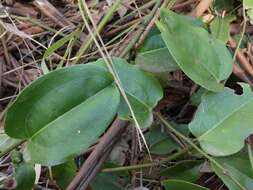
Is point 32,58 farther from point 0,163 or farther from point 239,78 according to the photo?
point 239,78

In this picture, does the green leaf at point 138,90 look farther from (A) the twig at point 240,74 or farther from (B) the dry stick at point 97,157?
(A) the twig at point 240,74

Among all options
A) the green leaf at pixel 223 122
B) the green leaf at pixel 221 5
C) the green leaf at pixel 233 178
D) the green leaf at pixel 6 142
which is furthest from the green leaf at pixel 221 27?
the green leaf at pixel 6 142

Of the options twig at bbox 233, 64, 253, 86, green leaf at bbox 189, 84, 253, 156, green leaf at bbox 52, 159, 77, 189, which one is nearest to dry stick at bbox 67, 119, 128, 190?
green leaf at bbox 52, 159, 77, 189

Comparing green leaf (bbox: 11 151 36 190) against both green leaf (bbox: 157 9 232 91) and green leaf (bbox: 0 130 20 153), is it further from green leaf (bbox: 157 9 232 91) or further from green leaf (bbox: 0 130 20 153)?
green leaf (bbox: 157 9 232 91)

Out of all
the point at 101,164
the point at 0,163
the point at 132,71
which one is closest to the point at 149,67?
the point at 132,71

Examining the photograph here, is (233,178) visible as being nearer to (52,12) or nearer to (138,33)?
(138,33)

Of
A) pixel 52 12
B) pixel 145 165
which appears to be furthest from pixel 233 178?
pixel 52 12
